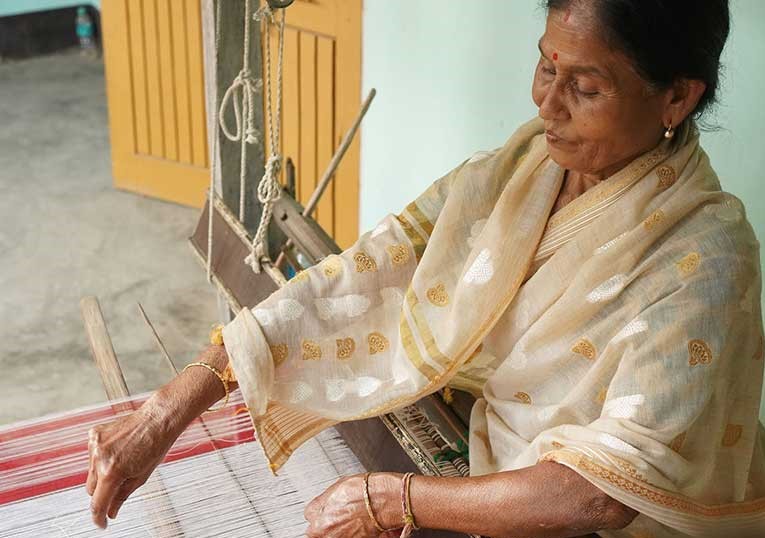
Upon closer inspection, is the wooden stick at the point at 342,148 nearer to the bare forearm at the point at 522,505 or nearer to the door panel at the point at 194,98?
the bare forearm at the point at 522,505

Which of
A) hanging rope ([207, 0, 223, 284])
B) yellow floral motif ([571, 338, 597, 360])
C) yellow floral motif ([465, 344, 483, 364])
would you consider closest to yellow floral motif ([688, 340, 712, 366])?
yellow floral motif ([571, 338, 597, 360])

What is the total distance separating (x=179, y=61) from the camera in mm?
4207

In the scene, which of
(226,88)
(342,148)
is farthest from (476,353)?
(226,88)

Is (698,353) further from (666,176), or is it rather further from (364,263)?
(364,263)

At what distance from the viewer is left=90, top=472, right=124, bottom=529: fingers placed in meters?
1.41

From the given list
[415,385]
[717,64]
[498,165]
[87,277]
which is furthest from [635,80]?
[87,277]

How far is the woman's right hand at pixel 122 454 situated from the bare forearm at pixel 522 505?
382 millimetres

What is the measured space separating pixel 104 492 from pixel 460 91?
176cm

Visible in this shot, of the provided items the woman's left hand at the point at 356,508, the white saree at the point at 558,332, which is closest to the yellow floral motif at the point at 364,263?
the white saree at the point at 558,332

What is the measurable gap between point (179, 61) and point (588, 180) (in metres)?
3.06

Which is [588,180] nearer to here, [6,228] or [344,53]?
[344,53]

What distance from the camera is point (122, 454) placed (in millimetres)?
1418

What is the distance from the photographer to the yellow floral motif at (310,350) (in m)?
1.60

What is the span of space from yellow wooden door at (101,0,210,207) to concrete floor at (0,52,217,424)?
12 cm
